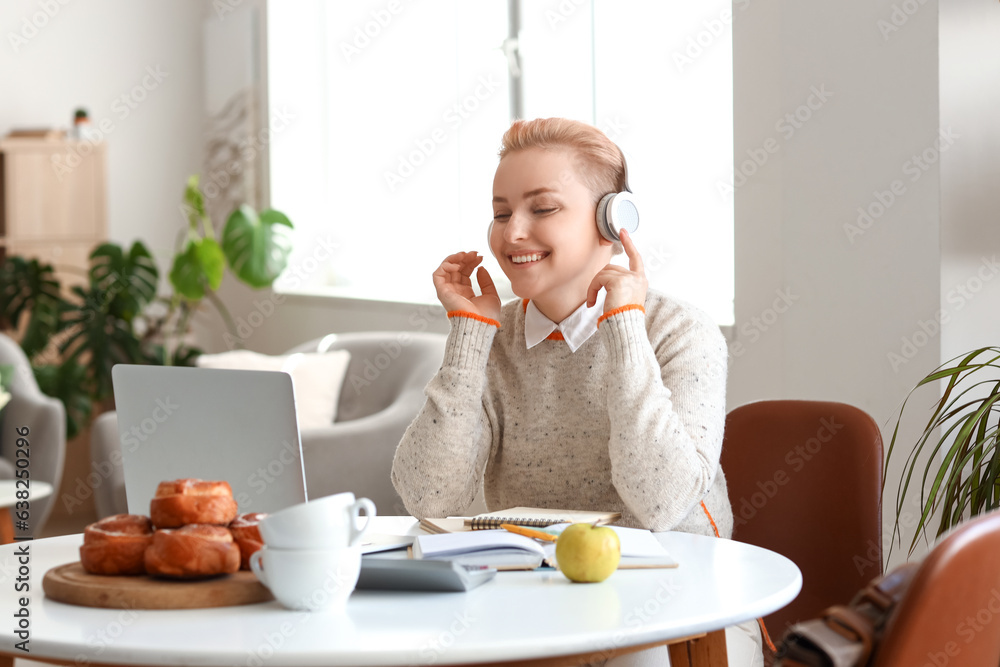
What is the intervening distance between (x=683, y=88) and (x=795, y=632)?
267cm

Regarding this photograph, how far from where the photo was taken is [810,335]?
2592 mm

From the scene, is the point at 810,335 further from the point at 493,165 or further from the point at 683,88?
the point at 493,165

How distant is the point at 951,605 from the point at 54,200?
523 centimetres

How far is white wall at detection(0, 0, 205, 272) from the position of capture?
18.2ft

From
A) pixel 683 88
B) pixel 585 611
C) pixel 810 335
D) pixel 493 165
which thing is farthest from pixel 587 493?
pixel 493 165

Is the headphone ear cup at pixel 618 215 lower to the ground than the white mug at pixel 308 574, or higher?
higher

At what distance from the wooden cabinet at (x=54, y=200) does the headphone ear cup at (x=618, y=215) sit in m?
4.27

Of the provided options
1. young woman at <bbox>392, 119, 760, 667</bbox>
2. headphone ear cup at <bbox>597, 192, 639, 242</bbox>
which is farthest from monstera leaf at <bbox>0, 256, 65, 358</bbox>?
headphone ear cup at <bbox>597, 192, 639, 242</bbox>

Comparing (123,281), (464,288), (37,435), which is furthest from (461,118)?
(464,288)

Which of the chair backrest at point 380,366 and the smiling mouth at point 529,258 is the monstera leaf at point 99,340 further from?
the smiling mouth at point 529,258

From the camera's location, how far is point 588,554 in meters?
1.23

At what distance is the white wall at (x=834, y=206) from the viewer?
232cm

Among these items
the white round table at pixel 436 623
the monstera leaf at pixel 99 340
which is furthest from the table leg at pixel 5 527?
the white round table at pixel 436 623

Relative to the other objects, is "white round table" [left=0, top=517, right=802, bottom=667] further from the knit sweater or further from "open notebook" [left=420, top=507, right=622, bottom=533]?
the knit sweater
